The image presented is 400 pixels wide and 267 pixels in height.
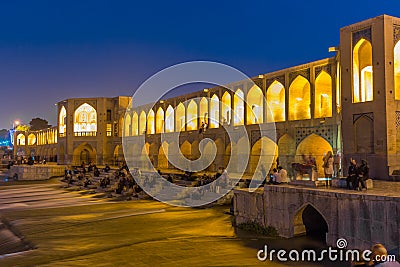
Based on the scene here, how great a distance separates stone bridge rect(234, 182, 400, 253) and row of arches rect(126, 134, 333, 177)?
216 cm

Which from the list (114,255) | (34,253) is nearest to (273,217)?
(114,255)

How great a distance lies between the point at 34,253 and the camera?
8.62m

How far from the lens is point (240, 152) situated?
20.9m

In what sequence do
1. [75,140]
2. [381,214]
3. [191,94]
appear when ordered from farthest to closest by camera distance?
[75,140]
[191,94]
[381,214]

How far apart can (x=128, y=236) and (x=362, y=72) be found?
9701mm

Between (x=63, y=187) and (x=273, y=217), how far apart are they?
16.4 meters

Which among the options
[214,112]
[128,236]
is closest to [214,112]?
[214,112]

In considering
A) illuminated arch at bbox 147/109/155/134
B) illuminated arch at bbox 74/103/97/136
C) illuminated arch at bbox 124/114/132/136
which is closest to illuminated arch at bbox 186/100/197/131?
illuminated arch at bbox 147/109/155/134

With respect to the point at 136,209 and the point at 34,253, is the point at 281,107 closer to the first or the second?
the point at 136,209

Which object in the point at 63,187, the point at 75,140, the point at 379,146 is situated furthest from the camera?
the point at 75,140

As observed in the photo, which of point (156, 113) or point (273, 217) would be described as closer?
point (273, 217)

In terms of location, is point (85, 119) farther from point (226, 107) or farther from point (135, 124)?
point (226, 107)

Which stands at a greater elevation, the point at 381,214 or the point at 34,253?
the point at 381,214

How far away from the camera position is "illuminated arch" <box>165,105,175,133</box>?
28.2 meters
